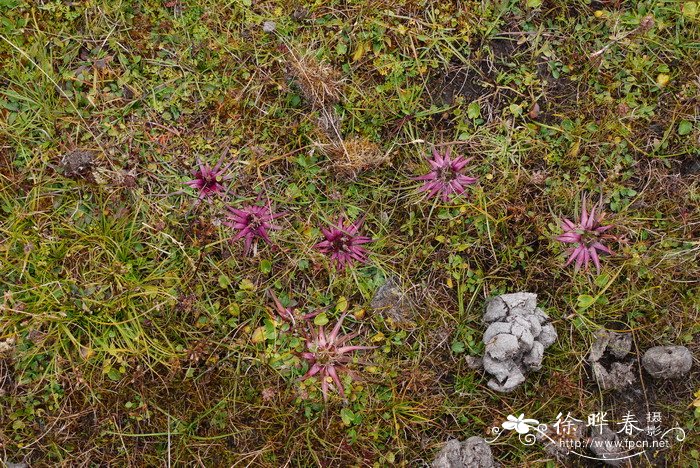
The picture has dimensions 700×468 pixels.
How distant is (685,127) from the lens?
10.8ft

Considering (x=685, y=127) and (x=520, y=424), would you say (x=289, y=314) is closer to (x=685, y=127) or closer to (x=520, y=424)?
(x=520, y=424)

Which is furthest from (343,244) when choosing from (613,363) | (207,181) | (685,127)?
(685,127)

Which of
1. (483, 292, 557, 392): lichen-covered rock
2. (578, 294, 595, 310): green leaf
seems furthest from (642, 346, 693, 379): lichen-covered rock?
(483, 292, 557, 392): lichen-covered rock

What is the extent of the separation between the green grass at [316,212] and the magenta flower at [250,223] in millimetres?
102

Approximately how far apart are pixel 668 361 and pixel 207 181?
2906 mm

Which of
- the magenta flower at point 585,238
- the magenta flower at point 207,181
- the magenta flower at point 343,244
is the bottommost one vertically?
the magenta flower at point 343,244

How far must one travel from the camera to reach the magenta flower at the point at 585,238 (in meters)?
3.12

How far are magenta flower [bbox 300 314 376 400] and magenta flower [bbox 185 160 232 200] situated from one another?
1.03 metres

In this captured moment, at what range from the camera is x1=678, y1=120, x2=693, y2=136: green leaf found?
328cm

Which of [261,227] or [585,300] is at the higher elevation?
[261,227]

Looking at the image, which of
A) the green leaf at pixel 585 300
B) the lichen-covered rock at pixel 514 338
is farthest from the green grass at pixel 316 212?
the lichen-covered rock at pixel 514 338

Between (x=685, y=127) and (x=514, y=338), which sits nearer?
(x=514, y=338)

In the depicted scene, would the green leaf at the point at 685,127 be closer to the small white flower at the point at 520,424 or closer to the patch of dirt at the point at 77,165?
the small white flower at the point at 520,424

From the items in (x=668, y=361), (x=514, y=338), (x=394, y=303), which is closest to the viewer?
(x=514, y=338)
